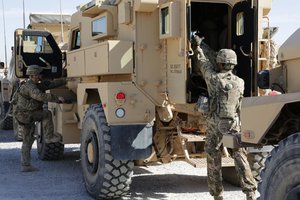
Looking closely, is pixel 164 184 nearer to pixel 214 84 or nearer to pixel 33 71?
pixel 214 84

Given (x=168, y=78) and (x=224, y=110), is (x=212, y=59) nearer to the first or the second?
(x=168, y=78)

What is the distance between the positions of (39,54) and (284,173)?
642 centimetres

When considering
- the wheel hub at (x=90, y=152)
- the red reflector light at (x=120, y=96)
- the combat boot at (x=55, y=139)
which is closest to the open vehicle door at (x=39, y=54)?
the combat boot at (x=55, y=139)

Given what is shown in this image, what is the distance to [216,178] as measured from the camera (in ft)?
16.8

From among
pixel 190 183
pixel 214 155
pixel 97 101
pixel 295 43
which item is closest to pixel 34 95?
pixel 97 101

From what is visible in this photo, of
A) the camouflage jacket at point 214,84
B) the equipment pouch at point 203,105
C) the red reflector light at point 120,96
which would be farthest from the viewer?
the red reflector light at point 120,96

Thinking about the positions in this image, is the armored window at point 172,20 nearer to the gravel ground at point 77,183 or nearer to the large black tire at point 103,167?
the large black tire at point 103,167

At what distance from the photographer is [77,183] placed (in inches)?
274

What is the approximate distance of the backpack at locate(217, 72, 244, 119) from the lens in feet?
16.3

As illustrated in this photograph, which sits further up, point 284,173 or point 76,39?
point 76,39

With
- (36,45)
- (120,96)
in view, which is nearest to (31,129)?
(36,45)

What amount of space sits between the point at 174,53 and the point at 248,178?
156 centimetres

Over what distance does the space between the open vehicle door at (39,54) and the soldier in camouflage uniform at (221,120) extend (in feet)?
13.4

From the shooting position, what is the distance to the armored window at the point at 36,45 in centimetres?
866
